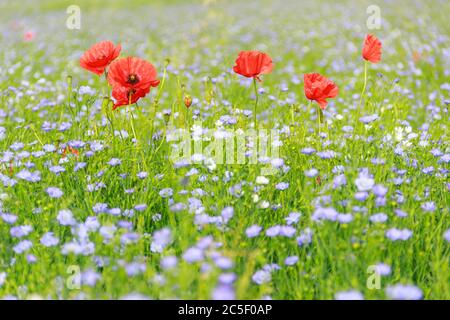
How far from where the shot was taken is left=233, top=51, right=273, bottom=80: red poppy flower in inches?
113

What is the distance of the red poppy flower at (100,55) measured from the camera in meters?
2.93

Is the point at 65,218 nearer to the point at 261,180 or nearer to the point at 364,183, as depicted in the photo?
the point at 261,180

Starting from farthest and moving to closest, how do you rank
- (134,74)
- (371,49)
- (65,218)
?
(371,49) → (134,74) → (65,218)

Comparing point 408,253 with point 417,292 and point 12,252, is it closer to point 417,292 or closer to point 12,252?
point 417,292

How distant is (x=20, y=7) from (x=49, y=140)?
20.4m

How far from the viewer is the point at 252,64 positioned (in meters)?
2.91

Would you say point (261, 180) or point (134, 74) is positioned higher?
point (134, 74)

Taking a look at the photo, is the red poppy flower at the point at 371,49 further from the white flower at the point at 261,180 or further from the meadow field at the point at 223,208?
the white flower at the point at 261,180

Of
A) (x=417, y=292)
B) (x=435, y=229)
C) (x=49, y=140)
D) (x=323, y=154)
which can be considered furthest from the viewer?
(x=49, y=140)

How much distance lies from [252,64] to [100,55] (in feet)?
2.75

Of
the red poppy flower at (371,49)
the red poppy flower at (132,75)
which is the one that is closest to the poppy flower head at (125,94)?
the red poppy flower at (132,75)

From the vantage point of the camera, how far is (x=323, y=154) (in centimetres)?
281

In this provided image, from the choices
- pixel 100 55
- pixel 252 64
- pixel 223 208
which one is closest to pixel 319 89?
pixel 252 64
